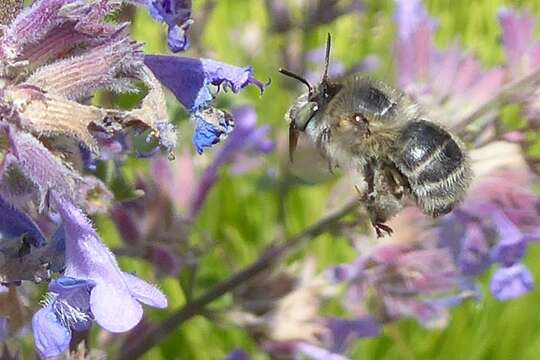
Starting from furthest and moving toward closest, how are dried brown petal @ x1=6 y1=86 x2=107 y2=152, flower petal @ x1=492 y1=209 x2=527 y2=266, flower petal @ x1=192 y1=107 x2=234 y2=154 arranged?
1. flower petal @ x1=492 y1=209 x2=527 y2=266
2. flower petal @ x1=192 y1=107 x2=234 y2=154
3. dried brown petal @ x1=6 y1=86 x2=107 y2=152

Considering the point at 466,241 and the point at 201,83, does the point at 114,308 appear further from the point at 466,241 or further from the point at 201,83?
the point at 466,241

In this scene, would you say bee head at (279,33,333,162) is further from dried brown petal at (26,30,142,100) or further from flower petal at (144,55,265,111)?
dried brown petal at (26,30,142,100)

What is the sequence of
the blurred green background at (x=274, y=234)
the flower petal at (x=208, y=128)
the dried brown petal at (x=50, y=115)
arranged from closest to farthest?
1. the dried brown petal at (x=50, y=115)
2. the flower petal at (x=208, y=128)
3. the blurred green background at (x=274, y=234)

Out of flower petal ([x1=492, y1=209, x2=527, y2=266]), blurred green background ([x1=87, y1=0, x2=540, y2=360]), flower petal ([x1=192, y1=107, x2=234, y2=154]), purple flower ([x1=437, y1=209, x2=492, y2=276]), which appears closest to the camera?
flower petal ([x1=192, y1=107, x2=234, y2=154])

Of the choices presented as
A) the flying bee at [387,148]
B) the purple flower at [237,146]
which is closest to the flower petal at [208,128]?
the flying bee at [387,148]

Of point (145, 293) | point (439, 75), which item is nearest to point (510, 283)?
point (439, 75)

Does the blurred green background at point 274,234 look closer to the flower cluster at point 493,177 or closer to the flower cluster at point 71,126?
the flower cluster at point 493,177

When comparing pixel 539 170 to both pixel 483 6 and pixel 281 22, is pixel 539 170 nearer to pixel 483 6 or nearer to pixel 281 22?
pixel 281 22

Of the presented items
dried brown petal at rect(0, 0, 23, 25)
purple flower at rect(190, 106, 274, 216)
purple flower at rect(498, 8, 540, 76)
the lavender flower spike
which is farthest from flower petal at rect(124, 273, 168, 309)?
purple flower at rect(498, 8, 540, 76)
